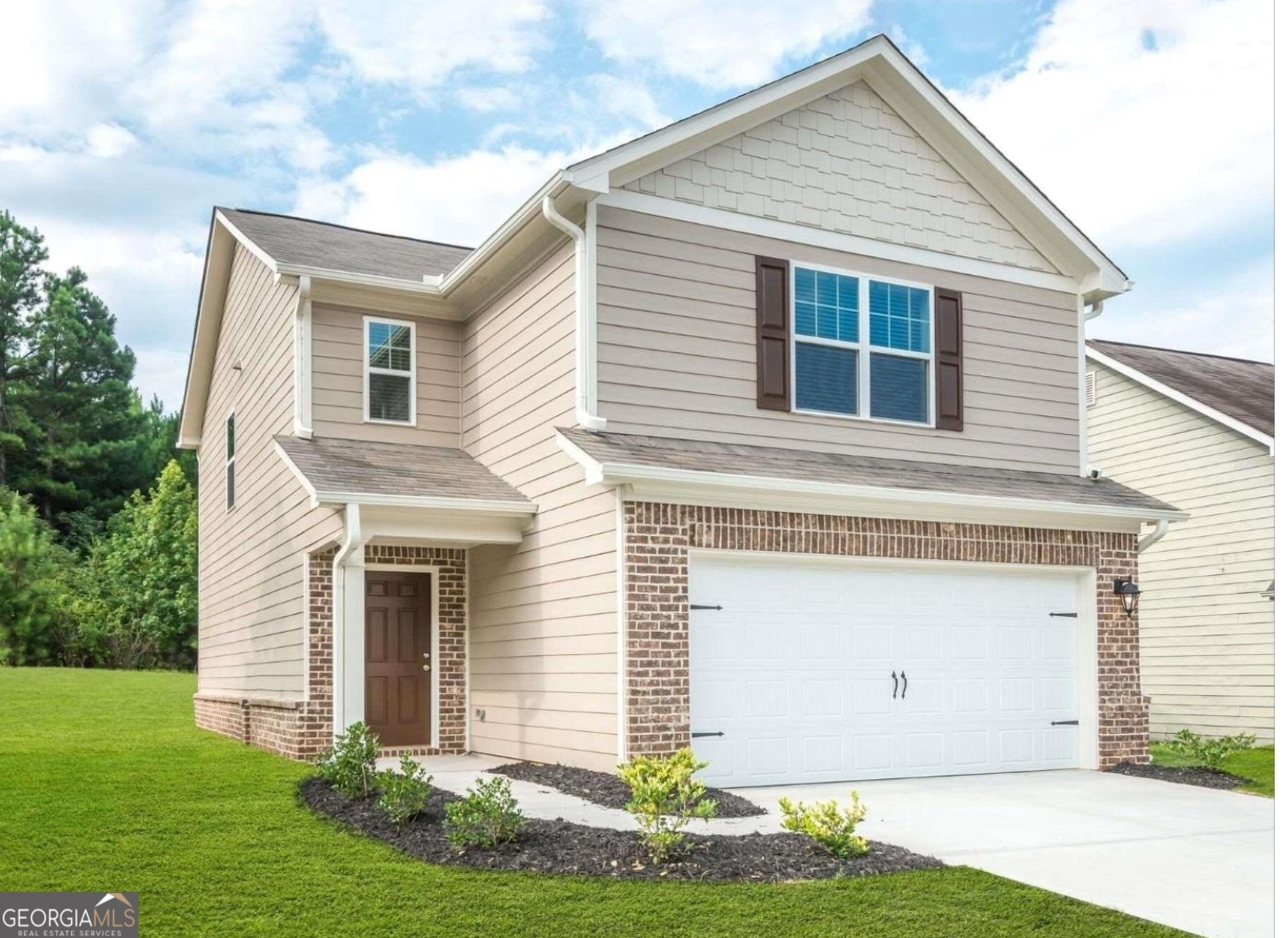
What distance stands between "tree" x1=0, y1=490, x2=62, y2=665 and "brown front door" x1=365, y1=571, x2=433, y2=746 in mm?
19340

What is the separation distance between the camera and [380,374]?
46.2 feet

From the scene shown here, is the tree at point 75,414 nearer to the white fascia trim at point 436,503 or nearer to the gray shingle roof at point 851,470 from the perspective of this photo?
the white fascia trim at point 436,503

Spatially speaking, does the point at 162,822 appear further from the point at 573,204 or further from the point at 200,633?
the point at 200,633

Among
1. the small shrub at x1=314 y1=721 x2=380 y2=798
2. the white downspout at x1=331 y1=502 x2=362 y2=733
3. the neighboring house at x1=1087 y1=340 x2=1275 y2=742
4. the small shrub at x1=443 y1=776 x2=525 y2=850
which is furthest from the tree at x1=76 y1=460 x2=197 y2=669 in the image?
the small shrub at x1=443 y1=776 x2=525 y2=850

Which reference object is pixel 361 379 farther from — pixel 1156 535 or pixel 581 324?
pixel 1156 535

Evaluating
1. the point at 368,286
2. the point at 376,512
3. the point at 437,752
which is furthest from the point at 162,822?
the point at 368,286

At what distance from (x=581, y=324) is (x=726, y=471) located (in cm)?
185

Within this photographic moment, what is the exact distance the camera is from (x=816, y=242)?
12.7m

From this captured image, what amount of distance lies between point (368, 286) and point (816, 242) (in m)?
4.72

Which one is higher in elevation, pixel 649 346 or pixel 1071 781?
pixel 649 346

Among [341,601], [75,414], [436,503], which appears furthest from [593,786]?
[75,414]

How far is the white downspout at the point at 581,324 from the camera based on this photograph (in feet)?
36.9

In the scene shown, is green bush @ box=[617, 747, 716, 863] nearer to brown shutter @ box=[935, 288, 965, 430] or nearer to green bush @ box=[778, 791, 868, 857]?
green bush @ box=[778, 791, 868, 857]

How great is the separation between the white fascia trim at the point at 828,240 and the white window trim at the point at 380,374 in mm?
3707
